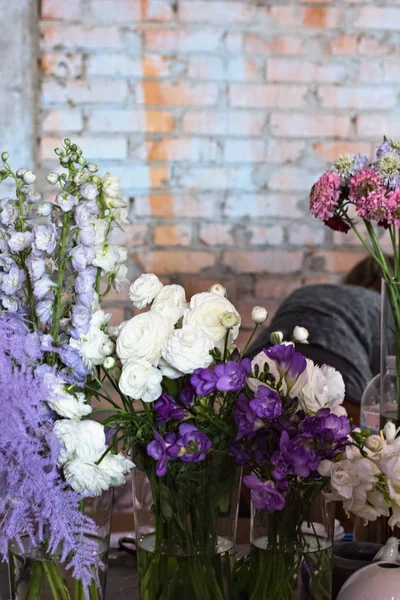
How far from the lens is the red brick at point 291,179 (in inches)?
97.2

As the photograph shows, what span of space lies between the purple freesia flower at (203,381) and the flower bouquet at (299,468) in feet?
0.10

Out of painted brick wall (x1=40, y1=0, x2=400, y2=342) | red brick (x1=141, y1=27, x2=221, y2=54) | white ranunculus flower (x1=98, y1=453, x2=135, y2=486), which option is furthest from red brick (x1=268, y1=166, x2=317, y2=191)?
white ranunculus flower (x1=98, y1=453, x2=135, y2=486)

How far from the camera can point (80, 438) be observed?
662mm

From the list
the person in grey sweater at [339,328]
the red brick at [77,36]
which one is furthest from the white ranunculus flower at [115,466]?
the red brick at [77,36]

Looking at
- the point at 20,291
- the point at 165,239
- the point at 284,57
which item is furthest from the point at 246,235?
the point at 20,291

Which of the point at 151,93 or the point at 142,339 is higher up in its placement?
the point at 151,93

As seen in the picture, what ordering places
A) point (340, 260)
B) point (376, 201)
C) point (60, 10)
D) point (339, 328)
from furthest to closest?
point (340, 260) < point (60, 10) < point (339, 328) < point (376, 201)

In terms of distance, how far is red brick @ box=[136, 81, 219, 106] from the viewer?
238cm

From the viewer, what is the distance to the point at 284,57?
2.43 meters

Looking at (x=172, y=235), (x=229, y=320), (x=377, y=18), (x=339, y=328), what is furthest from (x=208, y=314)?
(x=377, y=18)

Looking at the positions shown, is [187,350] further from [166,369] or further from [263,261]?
[263,261]

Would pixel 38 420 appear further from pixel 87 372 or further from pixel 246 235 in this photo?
pixel 246 235

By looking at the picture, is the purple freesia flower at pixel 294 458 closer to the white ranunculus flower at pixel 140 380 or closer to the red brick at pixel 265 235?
the white ranunculus flower at pixel 140 380

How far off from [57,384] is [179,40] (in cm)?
186
